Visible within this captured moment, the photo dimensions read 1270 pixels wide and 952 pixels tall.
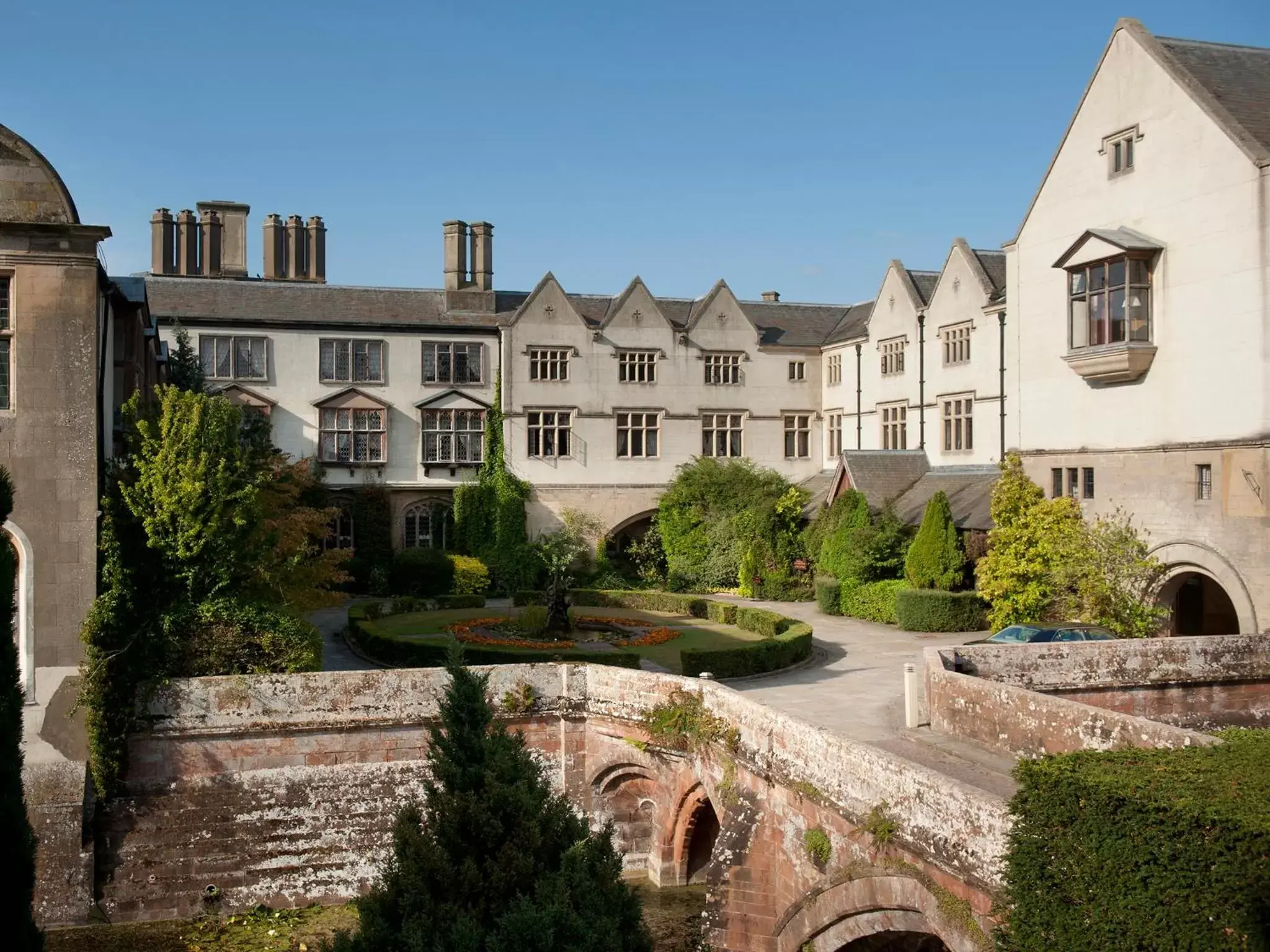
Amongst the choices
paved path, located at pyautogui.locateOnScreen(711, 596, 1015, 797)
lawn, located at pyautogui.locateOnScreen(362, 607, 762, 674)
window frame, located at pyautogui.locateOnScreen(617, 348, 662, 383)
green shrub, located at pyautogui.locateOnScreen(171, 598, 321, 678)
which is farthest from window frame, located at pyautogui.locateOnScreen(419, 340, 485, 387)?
green shrub, located at pyautogui.locateOnScreen(171, 598, 321, 678)

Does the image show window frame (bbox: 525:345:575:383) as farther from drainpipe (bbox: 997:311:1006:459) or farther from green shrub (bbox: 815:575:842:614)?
drainpipe (bbox: 997:311:1006:459)

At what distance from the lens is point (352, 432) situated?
43.5 metres

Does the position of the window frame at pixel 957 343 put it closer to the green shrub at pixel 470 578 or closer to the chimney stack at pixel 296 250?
the green shrub at pixel 470 578

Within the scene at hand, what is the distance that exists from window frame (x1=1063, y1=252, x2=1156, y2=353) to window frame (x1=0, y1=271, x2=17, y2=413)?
2319 cm

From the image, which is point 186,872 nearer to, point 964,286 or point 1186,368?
point 1186,368

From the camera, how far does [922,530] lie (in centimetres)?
3372

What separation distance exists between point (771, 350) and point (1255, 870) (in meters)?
39.6

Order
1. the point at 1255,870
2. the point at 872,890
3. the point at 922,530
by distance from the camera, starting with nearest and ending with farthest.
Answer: the point at 1255,870
the point at 872,890
the point at 922,530

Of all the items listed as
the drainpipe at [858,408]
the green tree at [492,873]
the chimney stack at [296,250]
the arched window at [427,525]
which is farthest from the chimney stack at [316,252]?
the green tree at [492,873]

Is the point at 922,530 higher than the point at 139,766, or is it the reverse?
the point at 922,530

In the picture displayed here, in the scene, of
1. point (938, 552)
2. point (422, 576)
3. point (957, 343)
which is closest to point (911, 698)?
point (938, 552)

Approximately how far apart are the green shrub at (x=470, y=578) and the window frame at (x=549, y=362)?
772 centimetres

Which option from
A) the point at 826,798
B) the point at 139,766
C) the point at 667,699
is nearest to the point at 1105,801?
the point at 826,798

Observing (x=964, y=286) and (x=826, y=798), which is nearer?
(x=826, y=798)
